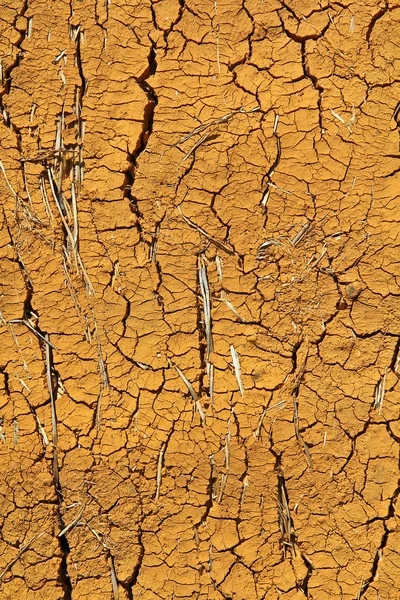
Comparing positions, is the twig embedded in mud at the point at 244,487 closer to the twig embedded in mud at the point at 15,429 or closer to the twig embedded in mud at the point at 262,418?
the twig embedded in mud at the point at 262,418

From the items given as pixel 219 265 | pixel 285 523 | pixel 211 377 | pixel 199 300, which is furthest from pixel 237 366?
pixel 285 523

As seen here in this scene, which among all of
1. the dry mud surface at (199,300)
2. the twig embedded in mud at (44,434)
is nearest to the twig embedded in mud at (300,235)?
the dry mud surface at (199,300)

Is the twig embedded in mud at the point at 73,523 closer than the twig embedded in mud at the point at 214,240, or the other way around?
the twig embedded in mud at the point at 73,523

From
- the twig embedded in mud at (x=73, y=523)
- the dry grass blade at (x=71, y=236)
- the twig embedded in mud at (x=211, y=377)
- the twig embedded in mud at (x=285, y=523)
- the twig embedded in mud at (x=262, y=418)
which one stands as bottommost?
the twig embedded in mud at (x=285, y=523)

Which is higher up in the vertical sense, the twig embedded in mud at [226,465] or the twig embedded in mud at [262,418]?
the twig embedded in mud at [262,418]

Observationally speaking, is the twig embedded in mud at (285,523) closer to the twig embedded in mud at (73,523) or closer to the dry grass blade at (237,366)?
the dry grass blade at (237,366)

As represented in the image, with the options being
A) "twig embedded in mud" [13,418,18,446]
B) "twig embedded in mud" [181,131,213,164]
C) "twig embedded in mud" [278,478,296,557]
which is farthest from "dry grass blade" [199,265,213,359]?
"twig embedded in mud" [13,418,18,446]

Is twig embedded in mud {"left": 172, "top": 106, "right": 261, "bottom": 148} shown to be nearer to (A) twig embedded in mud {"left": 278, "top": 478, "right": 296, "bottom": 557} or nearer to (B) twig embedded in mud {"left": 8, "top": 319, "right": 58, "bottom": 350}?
(B) twig embedded in mud {"left": 8, "top": 319, "right": 58, "bottom": 350}

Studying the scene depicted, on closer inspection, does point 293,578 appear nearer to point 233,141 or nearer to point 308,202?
point 308,202
